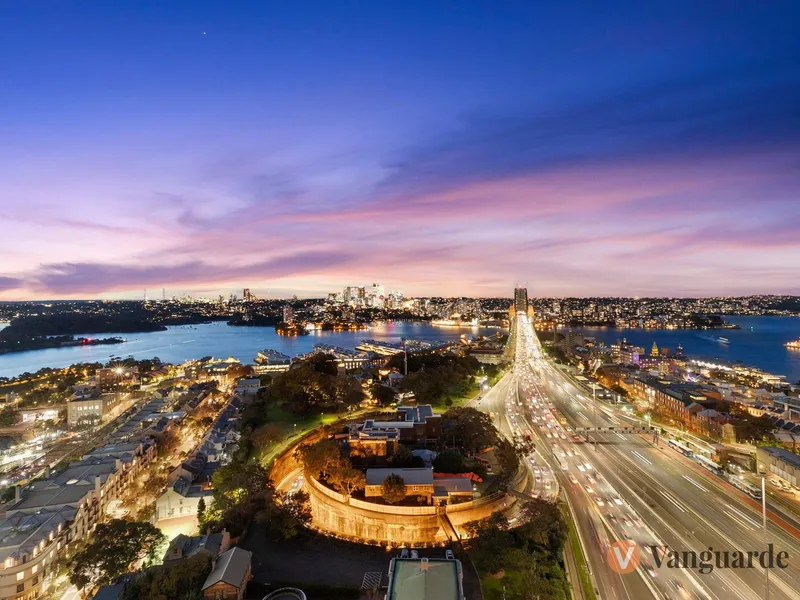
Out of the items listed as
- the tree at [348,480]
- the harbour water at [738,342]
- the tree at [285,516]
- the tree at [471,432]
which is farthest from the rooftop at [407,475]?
the harbour water at [738,342]

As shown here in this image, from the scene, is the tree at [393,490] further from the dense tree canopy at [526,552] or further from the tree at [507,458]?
the tree at [507,458]

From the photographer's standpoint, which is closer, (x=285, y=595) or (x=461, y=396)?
(x=285, y=595)

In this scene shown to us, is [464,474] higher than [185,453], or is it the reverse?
[464,474]

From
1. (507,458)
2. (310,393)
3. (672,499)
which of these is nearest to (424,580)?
(507,458)

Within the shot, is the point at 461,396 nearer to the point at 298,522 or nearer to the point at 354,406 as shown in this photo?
the point at 354,406

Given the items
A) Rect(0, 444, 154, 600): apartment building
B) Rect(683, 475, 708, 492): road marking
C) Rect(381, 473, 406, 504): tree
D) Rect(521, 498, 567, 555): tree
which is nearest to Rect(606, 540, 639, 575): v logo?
Rect(521, 498, 567, 555): tree

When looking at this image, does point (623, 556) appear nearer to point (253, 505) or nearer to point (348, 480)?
point (348, 480)

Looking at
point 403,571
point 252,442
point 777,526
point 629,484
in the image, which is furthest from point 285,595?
point 777,526
